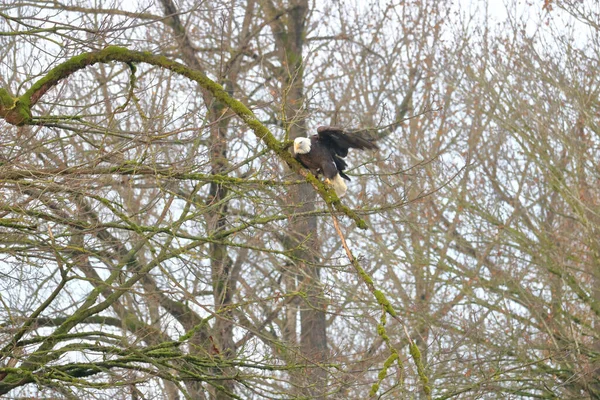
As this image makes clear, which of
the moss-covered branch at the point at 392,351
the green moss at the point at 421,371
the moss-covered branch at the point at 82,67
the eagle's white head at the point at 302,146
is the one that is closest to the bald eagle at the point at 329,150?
the eagle's white head at the point at 302,146

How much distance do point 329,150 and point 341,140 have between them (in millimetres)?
134

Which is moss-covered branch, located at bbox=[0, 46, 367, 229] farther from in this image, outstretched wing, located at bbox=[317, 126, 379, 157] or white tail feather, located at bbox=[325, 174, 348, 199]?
white tail feather, located at bbox=[325, 174, 348, 199]

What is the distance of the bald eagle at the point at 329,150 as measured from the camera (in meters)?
6.60

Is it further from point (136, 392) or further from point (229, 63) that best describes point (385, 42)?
point (136, 392)

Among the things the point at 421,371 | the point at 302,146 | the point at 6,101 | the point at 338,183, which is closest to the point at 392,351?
the point at 421,371

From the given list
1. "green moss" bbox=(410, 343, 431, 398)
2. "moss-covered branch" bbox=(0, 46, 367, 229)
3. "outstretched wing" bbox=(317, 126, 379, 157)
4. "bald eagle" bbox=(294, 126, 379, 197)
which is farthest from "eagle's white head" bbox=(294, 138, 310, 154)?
"green moss" bbox=(410, 343, 431, 398)

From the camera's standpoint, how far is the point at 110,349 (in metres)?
6.31

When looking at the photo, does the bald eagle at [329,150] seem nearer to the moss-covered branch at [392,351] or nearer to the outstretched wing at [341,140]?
the outstretched wing at [341,140]

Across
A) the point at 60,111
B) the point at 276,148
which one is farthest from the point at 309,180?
the point at 60,111

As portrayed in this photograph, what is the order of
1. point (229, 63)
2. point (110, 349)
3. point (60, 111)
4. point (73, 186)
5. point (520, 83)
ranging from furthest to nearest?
point (520, 83)
point (229, 63)
point (60, 111)
point (110, 349)
point (73, 186)

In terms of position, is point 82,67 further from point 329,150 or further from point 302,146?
point 329,150

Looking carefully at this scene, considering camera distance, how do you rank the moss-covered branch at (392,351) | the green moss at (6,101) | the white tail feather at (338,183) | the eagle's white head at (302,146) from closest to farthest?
the moss-covered branch at (392,351)
the green moss at (6,101)
the eagle's white head at (302,146)
the white tail feather at (338,183)

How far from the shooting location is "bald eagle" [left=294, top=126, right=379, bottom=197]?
21.7 feet

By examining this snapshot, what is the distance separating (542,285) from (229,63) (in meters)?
5.40
